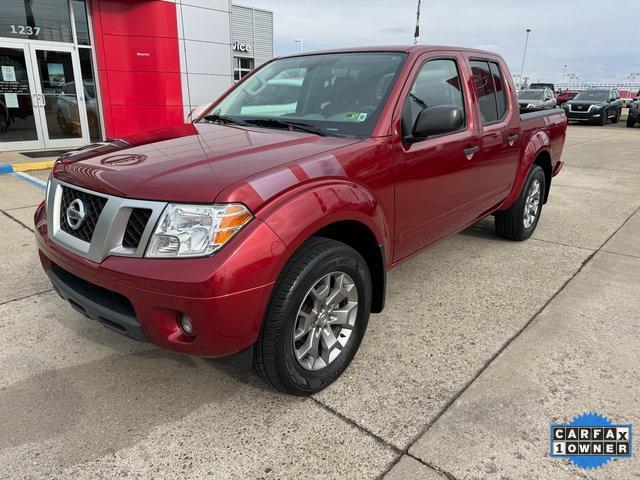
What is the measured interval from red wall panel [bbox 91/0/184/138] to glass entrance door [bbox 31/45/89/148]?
1.67ft

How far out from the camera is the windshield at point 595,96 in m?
23.5

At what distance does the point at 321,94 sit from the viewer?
3.21 meters

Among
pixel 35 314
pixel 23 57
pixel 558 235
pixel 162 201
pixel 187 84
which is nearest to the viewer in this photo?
pixel 162 201

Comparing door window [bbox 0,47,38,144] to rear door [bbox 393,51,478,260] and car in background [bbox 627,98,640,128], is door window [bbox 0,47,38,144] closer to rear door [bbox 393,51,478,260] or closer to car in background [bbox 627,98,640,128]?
rear door [bbox 393,51,478,260]

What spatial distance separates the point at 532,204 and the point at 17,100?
10186mm

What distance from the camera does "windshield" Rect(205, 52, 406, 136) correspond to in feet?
9.67

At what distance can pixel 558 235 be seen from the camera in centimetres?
547

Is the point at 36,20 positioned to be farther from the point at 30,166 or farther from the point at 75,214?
the point at 75,214

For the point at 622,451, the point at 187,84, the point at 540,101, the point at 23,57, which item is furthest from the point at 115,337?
the point at 540,101

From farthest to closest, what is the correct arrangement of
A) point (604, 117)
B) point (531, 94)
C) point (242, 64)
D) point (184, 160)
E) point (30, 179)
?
point (242, 64), point (604, 117), point (531, 94), point (30, 179), point (184, 160)

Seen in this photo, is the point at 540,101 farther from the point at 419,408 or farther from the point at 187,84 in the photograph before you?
the point at 419,408

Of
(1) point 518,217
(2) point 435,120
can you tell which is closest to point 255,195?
(2) point 435,120

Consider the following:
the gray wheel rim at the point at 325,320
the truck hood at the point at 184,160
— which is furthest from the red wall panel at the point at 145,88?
the gray wheel rim at the point at 325,320

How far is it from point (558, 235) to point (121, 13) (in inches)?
404
